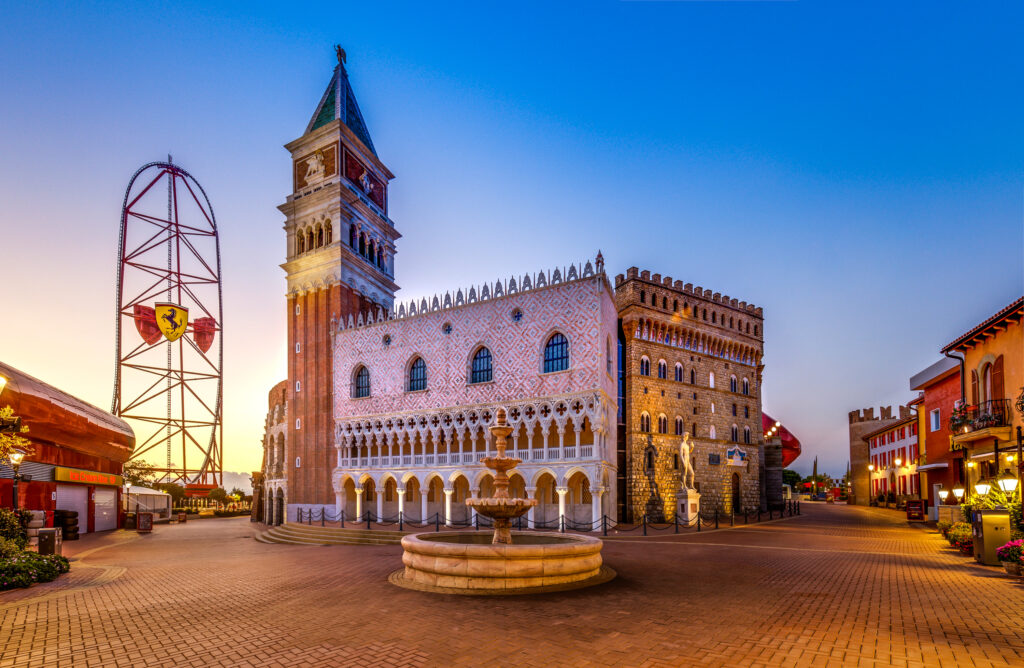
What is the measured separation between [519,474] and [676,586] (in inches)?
803

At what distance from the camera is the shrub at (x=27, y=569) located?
13.1 m

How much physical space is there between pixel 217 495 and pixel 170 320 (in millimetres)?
18434

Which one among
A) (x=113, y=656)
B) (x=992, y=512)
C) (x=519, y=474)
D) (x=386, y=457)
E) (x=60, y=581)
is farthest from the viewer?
(x=386, y=457)

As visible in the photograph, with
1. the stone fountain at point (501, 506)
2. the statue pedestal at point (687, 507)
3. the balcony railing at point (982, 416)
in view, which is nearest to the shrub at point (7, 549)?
the stone fountain at point (501, 506)

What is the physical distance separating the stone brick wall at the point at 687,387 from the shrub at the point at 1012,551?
24.0 m

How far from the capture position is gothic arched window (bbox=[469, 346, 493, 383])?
33.8 m

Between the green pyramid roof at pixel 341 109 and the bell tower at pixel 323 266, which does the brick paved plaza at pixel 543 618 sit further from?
the green pyramid roof at pixel 341 109

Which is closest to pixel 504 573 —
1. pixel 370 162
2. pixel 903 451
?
pixel 370 162

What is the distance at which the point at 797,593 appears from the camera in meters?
12.0

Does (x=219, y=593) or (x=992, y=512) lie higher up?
(x=992, y=512)

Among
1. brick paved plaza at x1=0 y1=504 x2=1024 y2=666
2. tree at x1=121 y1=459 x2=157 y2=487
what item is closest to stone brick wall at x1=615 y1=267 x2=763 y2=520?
brick paved plaza at x1=0 y1=504 x2=1024 y2=666

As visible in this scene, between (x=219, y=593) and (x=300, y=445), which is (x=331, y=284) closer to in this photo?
(x=300, y=445)

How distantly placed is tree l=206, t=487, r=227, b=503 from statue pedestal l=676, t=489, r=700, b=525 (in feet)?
154

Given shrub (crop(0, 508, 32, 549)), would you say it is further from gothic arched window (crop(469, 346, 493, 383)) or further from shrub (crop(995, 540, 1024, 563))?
shrub (crop(995, 540, 1024, 563))
